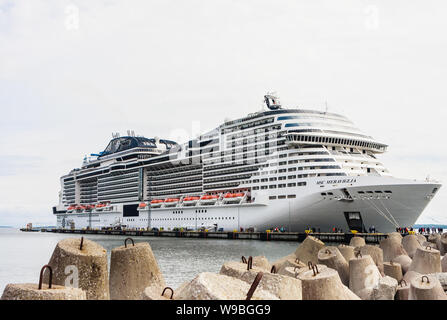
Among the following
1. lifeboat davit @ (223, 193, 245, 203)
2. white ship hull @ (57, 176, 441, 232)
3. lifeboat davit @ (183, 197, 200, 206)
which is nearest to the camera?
white ship hull @ (57, 176, 441, 232)

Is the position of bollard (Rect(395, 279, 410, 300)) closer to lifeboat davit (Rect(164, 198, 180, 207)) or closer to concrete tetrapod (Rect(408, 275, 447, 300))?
concrete tetrapod (Rect(408, 275, 447, 300))

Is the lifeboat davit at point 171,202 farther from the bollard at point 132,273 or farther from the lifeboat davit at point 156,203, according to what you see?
the bollard at point 132,273

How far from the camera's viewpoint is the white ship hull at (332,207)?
4512 centimetres

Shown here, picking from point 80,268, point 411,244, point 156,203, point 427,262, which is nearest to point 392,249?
point 411,244

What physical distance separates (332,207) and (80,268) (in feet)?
145

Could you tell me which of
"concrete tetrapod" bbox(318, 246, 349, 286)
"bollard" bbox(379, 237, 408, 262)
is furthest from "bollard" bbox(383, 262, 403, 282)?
"bollard" bbox(379, 237, 408, 262)

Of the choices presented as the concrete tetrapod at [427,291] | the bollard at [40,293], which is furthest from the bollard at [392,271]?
the bollard at [40,293]

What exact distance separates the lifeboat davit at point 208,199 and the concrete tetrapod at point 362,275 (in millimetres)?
53731

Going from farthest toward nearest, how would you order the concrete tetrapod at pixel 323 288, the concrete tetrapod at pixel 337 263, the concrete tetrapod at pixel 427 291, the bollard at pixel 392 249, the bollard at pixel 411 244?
the bollard at pixel 411 244 < the bollard at pixel 392 249 < the concrete tetrapod at pixel 337 263 < the concrete tetrapod at pixel 427 291 < the concrete tetrapod at pixel 323 288

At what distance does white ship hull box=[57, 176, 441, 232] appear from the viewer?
4512 cm

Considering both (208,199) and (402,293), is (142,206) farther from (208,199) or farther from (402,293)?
(402,293)

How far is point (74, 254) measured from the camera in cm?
662

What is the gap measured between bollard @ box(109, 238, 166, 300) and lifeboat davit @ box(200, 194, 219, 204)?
185 feet

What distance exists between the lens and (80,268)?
21.7 feet
